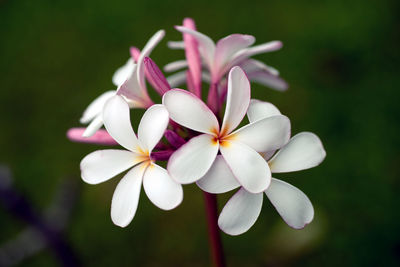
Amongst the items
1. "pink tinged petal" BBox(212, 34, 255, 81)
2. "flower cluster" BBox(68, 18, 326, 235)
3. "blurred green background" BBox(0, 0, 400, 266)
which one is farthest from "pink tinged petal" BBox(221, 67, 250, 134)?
"blurred green background" BBox(0, 0, 400, 266)

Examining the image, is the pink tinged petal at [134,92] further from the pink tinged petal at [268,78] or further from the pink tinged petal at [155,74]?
the pink tinged petal at [268,78]

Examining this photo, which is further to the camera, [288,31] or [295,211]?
[288,31]

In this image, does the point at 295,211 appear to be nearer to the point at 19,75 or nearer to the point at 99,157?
the point at 99,157

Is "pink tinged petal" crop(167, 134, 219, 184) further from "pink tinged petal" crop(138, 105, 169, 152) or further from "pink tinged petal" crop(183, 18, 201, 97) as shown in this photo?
"pink tinged petal" crop(183, 18, 201, 97)

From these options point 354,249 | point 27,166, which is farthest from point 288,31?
point 27,166

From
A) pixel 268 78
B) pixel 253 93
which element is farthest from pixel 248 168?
pixel 253 93

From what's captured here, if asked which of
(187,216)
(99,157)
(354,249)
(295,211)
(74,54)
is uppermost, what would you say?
(99,157)
